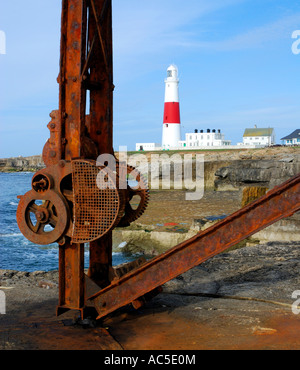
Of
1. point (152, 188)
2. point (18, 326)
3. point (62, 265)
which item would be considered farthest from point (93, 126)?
point (152, 188)

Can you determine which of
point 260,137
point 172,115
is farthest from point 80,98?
point 260,137

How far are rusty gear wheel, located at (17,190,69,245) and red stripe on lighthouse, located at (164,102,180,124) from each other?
62.9 m

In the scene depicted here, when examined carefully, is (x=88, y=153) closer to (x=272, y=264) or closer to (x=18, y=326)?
(x=18, y=326)

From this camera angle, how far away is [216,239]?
13.2ft

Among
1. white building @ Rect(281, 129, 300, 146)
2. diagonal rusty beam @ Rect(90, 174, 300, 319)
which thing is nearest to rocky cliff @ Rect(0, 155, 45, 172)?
white building @ Rect(281, 129, 300, 146)

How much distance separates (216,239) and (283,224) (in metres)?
8.37

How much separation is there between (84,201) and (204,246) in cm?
117

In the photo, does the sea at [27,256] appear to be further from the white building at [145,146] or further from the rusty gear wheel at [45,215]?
the white building at [145,146]

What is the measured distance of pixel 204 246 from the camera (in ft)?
13.4

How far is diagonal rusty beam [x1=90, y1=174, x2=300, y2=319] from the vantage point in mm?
3727

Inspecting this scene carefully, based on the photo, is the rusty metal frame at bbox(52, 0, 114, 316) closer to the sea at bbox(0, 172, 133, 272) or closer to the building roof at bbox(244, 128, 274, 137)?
the sea at bbox(0, 172, 133, 272)

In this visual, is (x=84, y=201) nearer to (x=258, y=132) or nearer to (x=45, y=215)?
(x=45, y=215)

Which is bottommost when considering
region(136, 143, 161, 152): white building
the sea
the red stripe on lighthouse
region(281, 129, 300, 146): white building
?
the sea

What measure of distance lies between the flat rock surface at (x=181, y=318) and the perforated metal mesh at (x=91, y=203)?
3.09 feet
